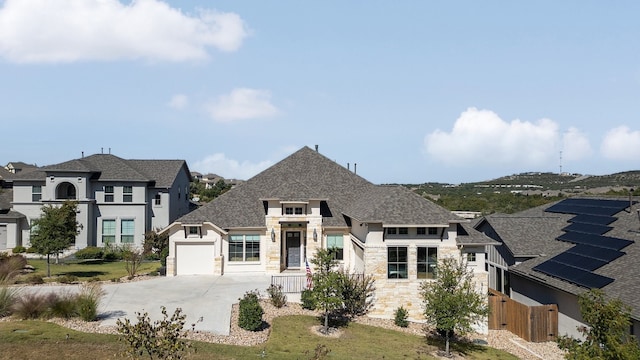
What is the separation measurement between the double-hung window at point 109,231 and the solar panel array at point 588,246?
3387 cm

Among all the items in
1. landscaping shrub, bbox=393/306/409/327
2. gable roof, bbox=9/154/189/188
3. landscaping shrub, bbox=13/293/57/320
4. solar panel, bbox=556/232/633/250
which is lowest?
landscaping shrub, bbox=393/306/409/327

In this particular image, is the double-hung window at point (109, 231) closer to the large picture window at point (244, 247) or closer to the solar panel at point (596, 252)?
the large picture window at point (244, 247)

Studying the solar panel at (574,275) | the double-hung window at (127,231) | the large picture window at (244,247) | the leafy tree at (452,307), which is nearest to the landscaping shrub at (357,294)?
the leafy tree at (452,307)

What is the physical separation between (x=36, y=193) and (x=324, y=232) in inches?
1067

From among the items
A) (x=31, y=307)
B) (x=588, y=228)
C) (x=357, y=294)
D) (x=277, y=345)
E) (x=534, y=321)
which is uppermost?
(x=588, y=228)

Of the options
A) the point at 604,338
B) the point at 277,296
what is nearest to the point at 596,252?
the point at 604,338

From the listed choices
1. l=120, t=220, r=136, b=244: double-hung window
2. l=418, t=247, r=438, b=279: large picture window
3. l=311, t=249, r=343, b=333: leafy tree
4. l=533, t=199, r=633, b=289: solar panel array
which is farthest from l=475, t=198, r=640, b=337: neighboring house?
l=120, t=220, r=136, b=244: double-hung window

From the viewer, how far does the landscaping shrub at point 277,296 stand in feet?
72.5

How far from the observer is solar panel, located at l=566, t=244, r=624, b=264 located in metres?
21.4

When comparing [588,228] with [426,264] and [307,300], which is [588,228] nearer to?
[426,264]

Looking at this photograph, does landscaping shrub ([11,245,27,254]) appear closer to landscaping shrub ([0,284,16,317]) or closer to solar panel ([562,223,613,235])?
landscaping shrub ([0,284,16,317])

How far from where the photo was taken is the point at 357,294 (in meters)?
23.1

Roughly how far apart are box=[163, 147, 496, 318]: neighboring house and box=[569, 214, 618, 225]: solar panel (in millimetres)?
6883

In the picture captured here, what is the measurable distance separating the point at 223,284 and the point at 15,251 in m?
21.6
